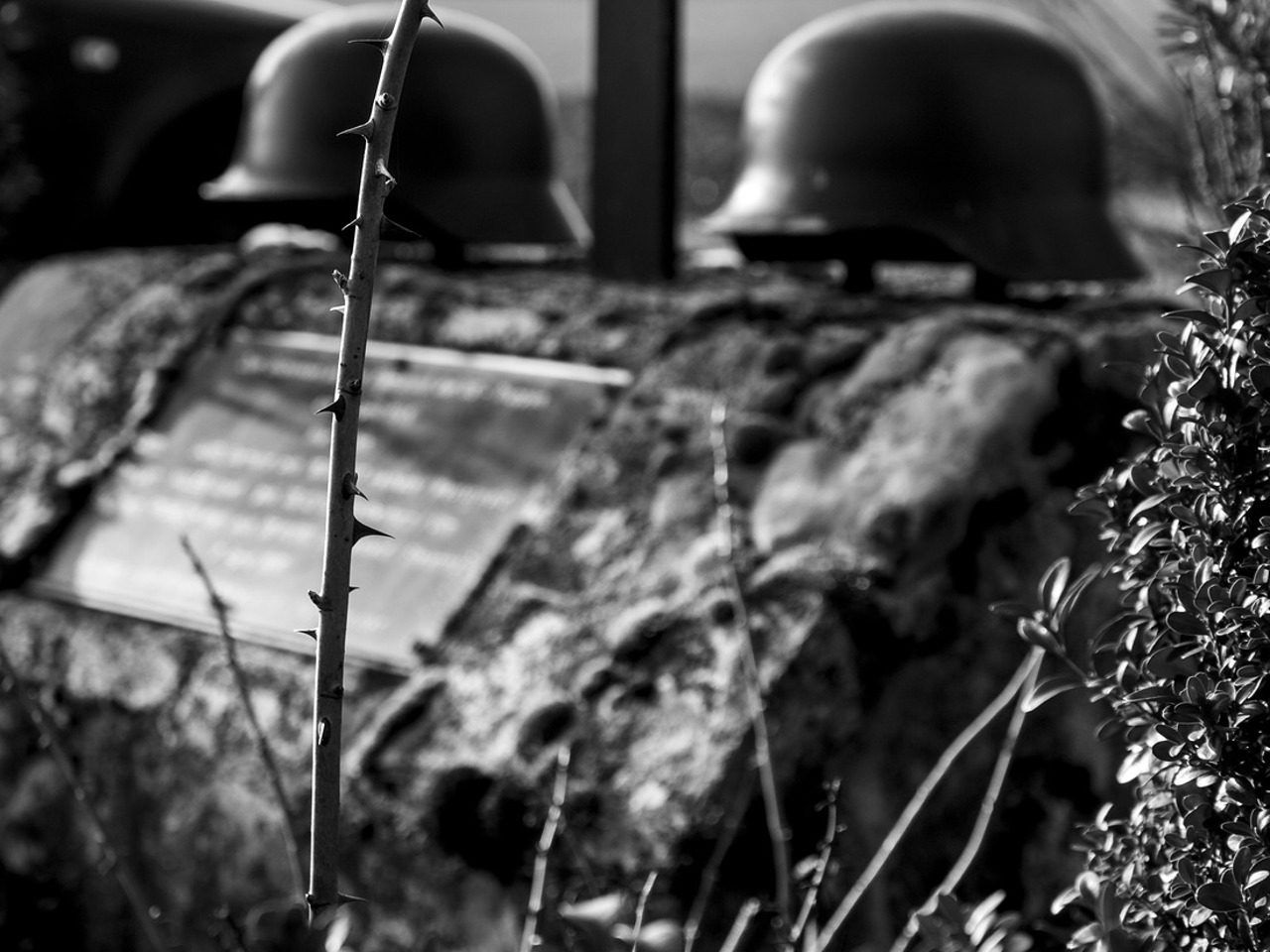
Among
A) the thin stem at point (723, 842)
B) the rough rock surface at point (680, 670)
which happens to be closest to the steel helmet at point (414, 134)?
the rough rock surface at point (680, 670)

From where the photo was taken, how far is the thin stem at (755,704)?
72.7 inches

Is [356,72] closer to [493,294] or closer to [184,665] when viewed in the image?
[493,294]

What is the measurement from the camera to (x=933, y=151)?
336cm

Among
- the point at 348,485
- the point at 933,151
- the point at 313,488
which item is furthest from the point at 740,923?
the point at 933,151

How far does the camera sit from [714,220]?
359 centimetres

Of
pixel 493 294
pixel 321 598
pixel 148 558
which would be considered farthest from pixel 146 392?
pixel 321 598

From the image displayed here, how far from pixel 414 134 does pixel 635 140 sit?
577 millimetres

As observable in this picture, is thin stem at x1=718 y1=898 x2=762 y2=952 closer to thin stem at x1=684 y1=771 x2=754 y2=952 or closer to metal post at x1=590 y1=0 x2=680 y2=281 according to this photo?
thin stem at x1=684 y1=771 x2=754 y2=952

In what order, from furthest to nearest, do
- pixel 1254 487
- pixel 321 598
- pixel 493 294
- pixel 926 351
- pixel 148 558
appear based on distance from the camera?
pixel 493 294 < pixel 148 558 < pixel 926 351 < pixel 1254 487 < pixel 321 598

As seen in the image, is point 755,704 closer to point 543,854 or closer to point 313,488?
point 543,854

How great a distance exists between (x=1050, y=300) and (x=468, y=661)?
1.69 metres

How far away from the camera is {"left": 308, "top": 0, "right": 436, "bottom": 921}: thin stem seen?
104 centimetres

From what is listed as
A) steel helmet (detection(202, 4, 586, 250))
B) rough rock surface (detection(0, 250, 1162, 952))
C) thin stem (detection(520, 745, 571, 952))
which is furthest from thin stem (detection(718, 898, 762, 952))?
steel helmet (detection(202, 4, 586, 250))

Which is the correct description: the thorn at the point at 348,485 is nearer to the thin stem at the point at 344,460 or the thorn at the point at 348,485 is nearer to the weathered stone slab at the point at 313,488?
the thin stem at the point at 344,460
